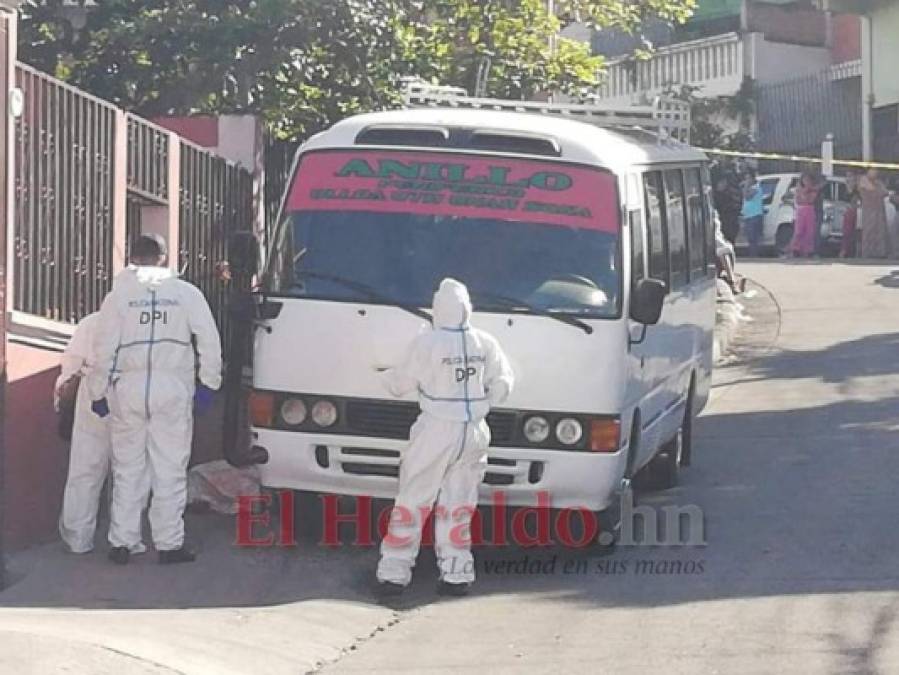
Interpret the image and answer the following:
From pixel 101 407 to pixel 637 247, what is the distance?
3175 mm

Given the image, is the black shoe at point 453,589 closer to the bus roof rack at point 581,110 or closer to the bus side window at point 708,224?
the bus roof rack at point 581,110

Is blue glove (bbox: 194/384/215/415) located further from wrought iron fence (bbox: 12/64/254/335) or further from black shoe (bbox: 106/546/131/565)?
wrought iron fence (bbox: 12/64/254/335)

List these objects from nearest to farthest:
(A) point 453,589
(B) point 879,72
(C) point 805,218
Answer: (A) point 453,589 < (C) point 805,218 < (B) point 879,72

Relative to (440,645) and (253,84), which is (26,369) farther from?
(253,84)

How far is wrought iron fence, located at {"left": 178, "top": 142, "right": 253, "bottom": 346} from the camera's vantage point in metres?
14.0

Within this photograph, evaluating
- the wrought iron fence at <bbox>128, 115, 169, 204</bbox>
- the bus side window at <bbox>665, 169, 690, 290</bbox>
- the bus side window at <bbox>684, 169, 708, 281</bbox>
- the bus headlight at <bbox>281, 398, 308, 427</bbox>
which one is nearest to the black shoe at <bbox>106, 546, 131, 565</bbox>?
the bus headlight at <bbox>281, 398, 308, 427</bbox>

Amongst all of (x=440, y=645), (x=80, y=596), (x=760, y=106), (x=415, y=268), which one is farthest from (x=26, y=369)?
(x=760, y=106)

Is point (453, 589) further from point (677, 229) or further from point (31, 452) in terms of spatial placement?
point (677, 229)

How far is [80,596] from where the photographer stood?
32.7 ft

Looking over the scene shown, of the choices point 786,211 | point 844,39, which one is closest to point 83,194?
point 786,211

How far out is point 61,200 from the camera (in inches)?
455

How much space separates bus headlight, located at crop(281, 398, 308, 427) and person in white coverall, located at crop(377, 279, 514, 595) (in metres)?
0.77

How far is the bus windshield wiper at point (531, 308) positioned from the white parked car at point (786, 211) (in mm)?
22529

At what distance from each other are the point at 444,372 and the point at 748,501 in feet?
12.3
